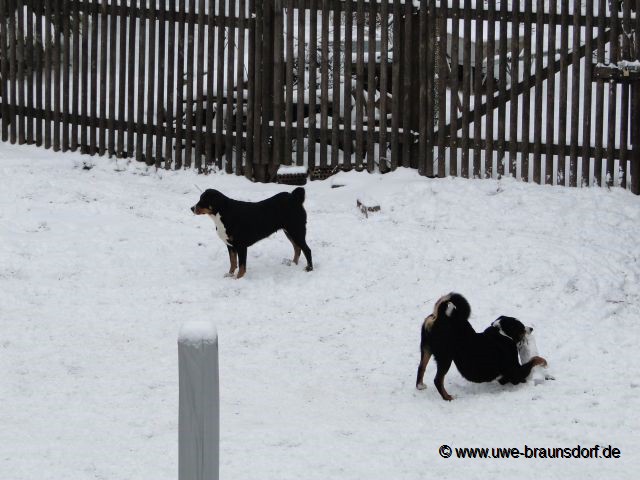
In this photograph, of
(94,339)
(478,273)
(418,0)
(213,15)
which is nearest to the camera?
(94,339)

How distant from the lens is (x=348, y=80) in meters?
12.1

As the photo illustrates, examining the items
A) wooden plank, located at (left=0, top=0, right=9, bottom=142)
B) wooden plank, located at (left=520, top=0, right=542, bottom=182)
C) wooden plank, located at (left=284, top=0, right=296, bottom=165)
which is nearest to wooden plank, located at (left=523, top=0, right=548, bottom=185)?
wooden plank, located at (left=520, top=0, right=542, bottom=182)

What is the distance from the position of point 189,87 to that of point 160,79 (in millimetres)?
504

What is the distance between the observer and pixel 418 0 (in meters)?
11.9

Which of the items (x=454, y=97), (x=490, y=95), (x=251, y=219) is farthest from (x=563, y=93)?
(x=251, y=219)

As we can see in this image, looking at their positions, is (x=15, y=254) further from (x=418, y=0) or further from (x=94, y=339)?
(x=418, y=0)

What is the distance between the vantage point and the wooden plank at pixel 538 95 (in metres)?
11.2

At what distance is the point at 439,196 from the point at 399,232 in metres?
0.95

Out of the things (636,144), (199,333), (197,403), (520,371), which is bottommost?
(520,371)

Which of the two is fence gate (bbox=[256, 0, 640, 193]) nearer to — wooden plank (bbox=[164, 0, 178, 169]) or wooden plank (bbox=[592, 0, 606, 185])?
wooden plank (bbox=[592, 0, 606, 185])

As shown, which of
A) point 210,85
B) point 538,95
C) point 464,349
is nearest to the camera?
point 464,349

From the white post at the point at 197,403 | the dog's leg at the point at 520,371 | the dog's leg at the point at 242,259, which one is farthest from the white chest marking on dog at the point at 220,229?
the white post at the point at 197,403

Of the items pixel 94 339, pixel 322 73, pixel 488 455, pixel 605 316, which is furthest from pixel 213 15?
pixel 488 455

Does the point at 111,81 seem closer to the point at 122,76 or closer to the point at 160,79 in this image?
the point at 122,76
